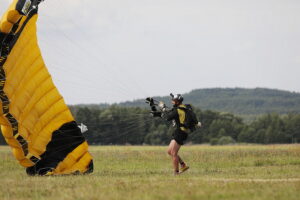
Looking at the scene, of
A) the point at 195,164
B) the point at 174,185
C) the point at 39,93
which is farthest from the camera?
the point at 195,164

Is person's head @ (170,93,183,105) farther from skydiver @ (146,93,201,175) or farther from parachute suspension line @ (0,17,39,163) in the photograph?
parachute suspension line @ (0,17,39,163)

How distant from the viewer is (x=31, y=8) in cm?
1357

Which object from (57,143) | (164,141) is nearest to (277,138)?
(164,141)

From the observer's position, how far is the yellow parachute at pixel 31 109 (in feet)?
43.5

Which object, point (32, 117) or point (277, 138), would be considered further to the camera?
point (277, 138)

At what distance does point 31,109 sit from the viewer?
46.6ft

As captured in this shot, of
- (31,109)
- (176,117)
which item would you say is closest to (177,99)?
(176,117)

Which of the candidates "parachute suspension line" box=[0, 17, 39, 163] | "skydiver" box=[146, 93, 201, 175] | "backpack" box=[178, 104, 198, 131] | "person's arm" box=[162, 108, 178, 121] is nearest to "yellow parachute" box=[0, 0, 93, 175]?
"parachute suspension line" box=[0, 17, 39, 163]

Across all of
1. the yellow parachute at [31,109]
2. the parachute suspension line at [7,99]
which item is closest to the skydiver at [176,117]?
the yellow parachute at [31,109]

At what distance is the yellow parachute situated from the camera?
43.5 ft

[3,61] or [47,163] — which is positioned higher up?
[3,61]

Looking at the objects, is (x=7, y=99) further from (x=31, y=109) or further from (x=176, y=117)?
(x=176, y=117)

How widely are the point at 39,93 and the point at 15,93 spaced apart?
694 mm

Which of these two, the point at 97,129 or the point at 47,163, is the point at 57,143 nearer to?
the point at 47,163
